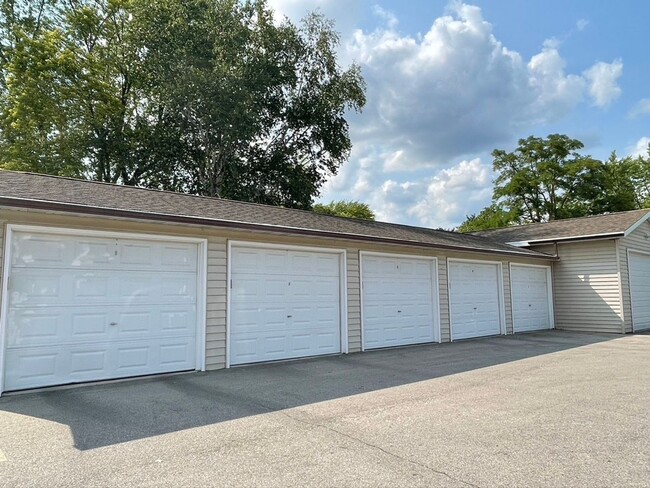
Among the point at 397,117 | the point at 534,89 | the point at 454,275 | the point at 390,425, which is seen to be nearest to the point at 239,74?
the point at 397,117

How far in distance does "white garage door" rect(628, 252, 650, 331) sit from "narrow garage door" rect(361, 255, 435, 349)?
7753mm

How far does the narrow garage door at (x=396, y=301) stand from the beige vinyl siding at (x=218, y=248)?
0.25 metres

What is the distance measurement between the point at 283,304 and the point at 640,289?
1284cm

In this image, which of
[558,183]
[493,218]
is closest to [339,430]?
[558,183]

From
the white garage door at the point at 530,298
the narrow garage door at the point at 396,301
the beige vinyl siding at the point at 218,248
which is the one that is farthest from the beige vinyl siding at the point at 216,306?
the white garage door at the point at 530,298

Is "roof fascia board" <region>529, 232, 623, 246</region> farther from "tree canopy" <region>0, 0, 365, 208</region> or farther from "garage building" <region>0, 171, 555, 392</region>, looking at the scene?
"tree canopy" <region>0, 0, 365, 208</region>

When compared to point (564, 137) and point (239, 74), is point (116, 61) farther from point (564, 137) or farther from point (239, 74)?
point (564, 137)

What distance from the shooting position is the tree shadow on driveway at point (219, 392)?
451cm

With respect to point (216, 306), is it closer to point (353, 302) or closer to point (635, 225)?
point (353, 302)

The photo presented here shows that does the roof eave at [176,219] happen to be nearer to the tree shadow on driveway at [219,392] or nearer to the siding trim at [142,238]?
the siding trim at [142,238]

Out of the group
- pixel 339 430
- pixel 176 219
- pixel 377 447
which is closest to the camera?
pixel 377 447

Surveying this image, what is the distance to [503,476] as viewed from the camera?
3146 millimetres

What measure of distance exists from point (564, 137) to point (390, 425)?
3636cm

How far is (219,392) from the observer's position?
19.1ft
